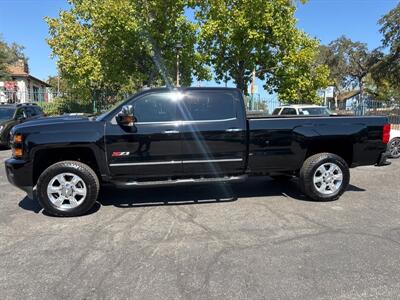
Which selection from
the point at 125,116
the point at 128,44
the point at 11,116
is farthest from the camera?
the point at 128,44

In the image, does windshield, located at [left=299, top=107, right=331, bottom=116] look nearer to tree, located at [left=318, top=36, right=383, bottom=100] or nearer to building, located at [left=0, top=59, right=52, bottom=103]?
building, located at [left=0, top=59, right=52, bottom=103]

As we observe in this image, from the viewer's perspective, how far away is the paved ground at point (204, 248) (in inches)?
133

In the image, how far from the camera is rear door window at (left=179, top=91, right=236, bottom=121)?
19.0 feet

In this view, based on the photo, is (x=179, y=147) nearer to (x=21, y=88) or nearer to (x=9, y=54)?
(x=21, y=88)

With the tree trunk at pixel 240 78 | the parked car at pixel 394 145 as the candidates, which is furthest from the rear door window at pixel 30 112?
the parked car at pixel 394 145

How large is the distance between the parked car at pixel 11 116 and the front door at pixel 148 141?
9.24 m

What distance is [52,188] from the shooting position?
5.38 m

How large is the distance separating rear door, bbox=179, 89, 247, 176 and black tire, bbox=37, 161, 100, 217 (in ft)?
4.76

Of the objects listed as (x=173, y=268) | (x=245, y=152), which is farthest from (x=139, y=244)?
(x=245, y=152)

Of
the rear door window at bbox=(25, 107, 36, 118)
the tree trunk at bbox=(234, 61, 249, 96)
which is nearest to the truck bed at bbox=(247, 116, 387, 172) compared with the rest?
the rear door window at bbox=(25, 107, 36, 118)

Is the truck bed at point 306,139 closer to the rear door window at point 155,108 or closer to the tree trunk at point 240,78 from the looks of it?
the rear door window at point 155,108

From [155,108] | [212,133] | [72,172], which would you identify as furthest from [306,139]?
[72,172]

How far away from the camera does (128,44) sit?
21.2 m

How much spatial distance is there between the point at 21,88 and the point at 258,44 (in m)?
38.0
